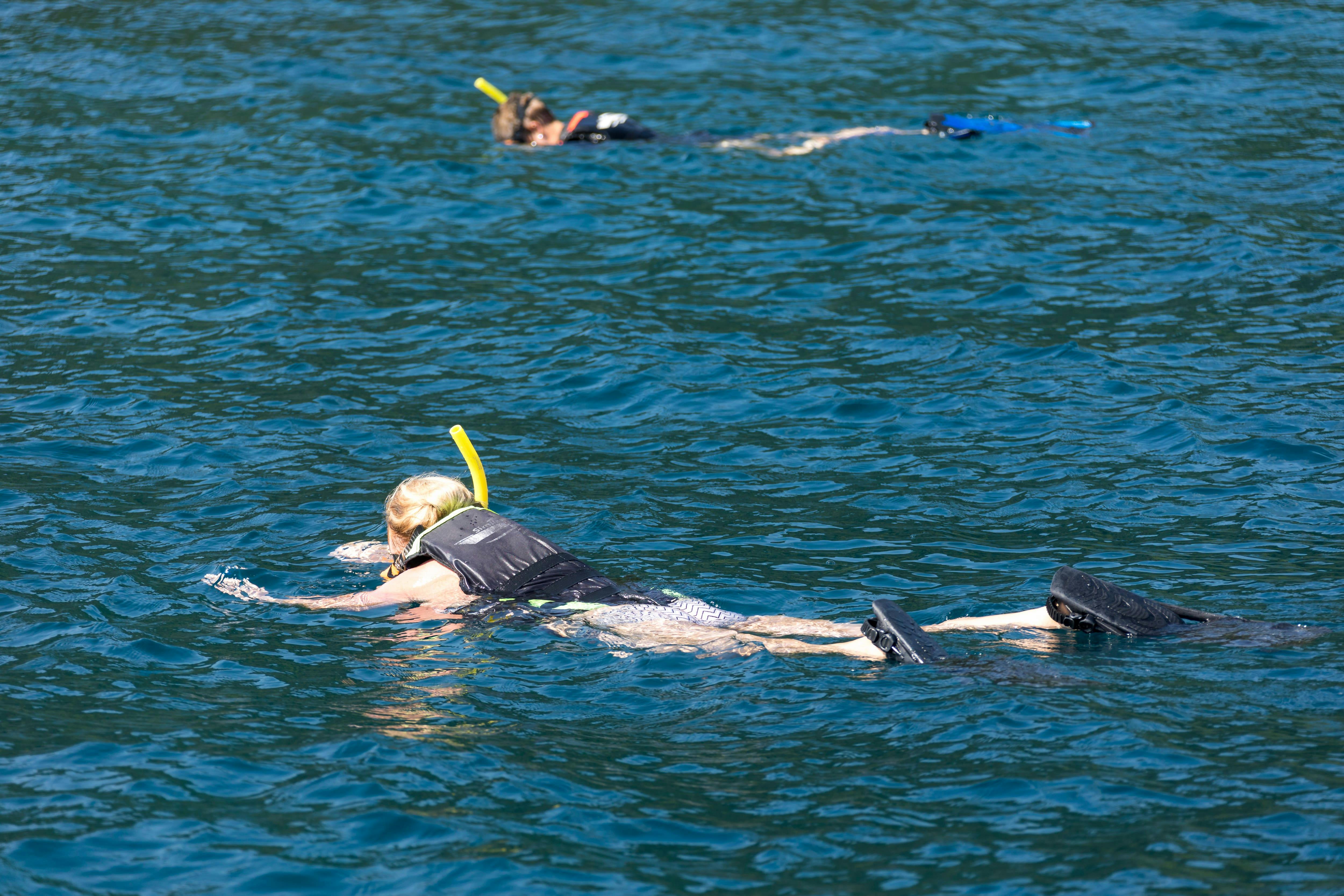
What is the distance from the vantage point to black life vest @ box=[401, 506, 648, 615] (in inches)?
292

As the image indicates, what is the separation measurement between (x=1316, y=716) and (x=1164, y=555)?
2154 mm

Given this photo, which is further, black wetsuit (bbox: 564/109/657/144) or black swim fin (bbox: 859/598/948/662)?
black wetsuit (bbox: 564/109/657/144)

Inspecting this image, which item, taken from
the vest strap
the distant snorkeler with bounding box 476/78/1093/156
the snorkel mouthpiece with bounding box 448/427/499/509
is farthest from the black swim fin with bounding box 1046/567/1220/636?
the distant snorkeler with bounding box 476/78/1093/156

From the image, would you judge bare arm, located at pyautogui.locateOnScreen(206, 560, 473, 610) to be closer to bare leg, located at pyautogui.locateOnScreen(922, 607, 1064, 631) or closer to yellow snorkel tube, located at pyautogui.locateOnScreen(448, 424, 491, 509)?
yellow snorkel tube, located at pyautogui.locateOnScreen(448, 424, 491, 509)

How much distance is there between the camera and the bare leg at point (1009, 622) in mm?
6770

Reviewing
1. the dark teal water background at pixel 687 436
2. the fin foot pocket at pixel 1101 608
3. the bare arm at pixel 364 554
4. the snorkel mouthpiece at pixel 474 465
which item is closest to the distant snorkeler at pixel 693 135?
the dark teal water background at pixel 687 436

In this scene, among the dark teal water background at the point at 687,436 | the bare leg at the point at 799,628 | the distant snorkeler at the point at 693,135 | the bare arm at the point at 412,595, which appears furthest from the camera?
the distant snorkeler at the point at 693,135

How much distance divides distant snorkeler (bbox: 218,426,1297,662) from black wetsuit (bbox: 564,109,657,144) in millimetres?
8475

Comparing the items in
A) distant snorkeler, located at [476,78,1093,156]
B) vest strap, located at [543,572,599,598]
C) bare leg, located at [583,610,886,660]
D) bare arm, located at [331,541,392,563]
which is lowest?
bare arm, located at [331,541,392,563]

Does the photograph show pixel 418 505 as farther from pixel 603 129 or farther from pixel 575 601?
pixel 603 129

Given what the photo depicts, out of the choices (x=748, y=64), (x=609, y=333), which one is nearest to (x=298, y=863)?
(x=609, y=333)

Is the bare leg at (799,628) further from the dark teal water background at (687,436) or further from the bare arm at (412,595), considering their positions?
the bare arm at (412,595)

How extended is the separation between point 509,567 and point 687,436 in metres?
2.88

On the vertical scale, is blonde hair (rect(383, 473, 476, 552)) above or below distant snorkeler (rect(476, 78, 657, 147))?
below
